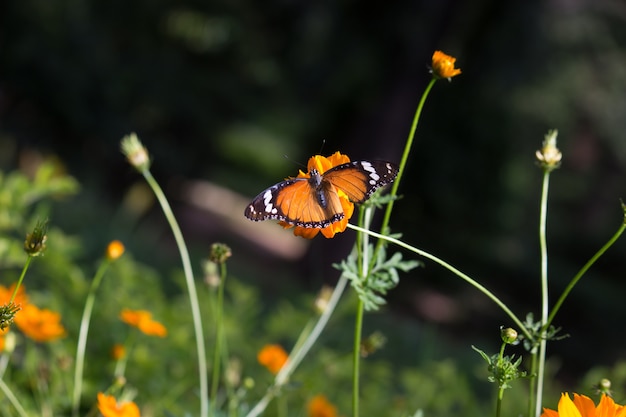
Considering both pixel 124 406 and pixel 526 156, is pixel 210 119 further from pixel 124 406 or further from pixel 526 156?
pixel 124 406

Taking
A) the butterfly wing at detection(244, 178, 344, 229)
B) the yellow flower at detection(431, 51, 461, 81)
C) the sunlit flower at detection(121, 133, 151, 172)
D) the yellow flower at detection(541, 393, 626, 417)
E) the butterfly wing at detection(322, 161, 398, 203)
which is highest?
the yellow flower at detection(431, 51, 461, 81)

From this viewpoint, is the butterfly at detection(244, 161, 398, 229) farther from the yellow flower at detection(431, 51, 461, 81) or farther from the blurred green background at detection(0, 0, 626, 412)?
the blurred green background at detection(0, 0, 626, 412)

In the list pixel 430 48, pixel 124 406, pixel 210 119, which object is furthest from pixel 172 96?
pixel 124 406

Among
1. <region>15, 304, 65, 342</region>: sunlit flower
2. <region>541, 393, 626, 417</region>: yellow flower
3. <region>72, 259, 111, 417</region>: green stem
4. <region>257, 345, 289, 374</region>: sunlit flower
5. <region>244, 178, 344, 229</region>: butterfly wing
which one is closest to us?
<region>541, 393, 626, 417</region>: yellow flower

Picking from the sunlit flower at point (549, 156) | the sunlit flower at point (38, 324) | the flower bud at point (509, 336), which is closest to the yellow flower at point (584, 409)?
the flower bud at point (509, 336)

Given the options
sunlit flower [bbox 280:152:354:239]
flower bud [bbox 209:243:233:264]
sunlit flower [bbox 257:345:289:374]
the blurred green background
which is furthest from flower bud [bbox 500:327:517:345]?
the blurred green background

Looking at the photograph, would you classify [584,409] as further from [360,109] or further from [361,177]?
[360,109]
